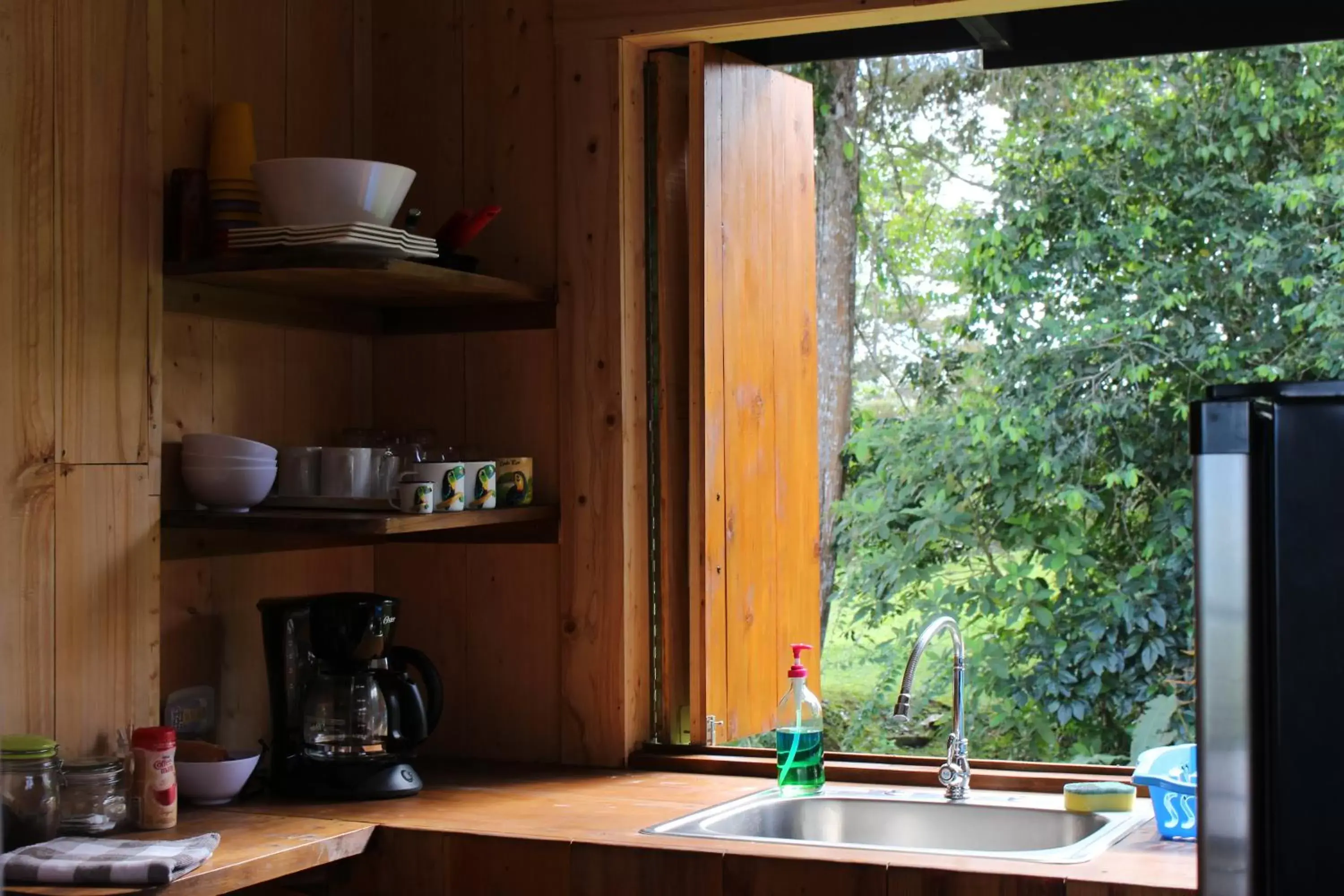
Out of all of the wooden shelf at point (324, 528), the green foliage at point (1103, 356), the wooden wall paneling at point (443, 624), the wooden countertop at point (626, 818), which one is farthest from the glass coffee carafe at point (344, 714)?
the green foliage at point (1103, 356)

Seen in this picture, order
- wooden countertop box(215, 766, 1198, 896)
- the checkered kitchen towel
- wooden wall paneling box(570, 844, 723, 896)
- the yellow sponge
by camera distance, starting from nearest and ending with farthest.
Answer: the checkered kitchen towel, wooden countertop box(215, 766, 1198, 896), wooden wall paneling box(570, 844, 723, 896), the yellow sponge

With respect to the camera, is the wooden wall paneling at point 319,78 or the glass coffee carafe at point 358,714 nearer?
the glass coffee carafe at point 358,714

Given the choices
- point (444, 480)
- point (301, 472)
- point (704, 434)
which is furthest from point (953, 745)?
point (301, 472)

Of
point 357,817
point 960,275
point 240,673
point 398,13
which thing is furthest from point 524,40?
point 960,275

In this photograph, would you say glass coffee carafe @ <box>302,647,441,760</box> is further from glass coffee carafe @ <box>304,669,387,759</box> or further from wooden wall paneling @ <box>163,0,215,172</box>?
wooden wall paneling @ <box>163,0,215,172</box>

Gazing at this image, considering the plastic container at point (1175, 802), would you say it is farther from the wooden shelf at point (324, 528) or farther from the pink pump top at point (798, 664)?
the wooden shelf at point (324, 528)

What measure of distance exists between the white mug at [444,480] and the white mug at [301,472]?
19 centimetres

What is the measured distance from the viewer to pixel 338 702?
2465mm

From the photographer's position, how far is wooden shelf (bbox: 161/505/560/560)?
90.5 inches

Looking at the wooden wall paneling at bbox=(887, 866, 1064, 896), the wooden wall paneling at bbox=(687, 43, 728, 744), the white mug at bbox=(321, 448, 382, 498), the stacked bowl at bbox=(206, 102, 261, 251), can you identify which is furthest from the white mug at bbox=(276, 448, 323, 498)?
the wooden wall paneling at bbox=(887, 866, 1064, 896)

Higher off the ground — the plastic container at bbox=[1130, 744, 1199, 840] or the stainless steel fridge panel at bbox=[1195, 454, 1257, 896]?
the stainless steel fridge panel at bbox=[1195, 454, 1257, 896]

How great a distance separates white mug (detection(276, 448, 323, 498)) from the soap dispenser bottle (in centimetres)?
90

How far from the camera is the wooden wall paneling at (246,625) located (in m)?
2.54

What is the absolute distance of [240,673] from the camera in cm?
258
